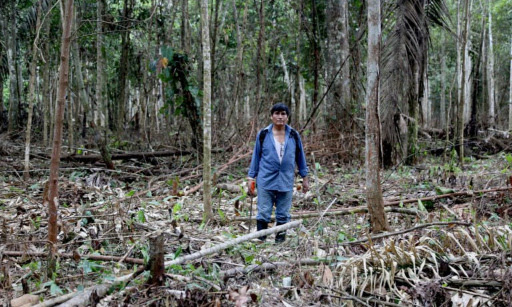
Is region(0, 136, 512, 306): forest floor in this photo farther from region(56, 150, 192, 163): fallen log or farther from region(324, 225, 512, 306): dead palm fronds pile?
region(56, 150, 192, 163): fallen log

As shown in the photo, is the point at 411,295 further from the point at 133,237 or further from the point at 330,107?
the point at 330,107

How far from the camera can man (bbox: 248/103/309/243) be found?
491 centimetres

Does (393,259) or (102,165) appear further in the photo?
(102,165)

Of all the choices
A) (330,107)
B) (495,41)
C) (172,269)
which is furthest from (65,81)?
(495,41)

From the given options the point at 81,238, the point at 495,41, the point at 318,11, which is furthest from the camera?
the point at 495,41

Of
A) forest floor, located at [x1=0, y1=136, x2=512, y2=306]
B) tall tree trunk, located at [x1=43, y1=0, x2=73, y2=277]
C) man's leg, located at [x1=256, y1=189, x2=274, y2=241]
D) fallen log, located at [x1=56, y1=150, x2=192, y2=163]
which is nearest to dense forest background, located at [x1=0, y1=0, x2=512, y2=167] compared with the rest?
fallen log, located at [x1=56, y1=150, x2=192, y2=163]

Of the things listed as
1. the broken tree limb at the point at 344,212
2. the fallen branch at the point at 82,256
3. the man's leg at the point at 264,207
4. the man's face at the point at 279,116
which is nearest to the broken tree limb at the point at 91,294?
the fallen branch at the point at 82,256

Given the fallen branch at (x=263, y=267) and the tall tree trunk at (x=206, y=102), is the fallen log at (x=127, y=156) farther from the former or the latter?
the fallen branch at (x=263, y=267)

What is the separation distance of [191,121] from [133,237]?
16.0ft

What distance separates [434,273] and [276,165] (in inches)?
82.6

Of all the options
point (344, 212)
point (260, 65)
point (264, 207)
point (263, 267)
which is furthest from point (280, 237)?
point (260, 65)

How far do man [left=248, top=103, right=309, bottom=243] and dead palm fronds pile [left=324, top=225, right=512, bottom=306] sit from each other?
1538 millimetres

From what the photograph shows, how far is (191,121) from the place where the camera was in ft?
29.9

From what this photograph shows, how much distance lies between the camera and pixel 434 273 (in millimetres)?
3279
